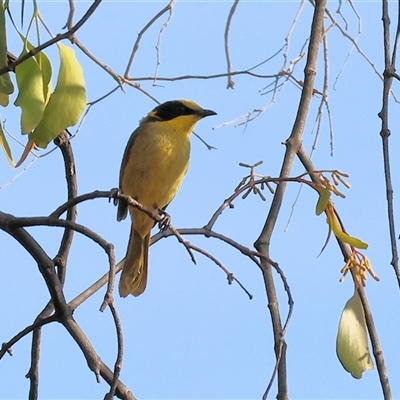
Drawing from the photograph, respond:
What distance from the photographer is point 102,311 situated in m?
1.63

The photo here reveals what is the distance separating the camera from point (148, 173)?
12.8 ft

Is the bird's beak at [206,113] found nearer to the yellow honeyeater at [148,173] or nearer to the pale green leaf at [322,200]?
the yellow honeyeater at [148,173]

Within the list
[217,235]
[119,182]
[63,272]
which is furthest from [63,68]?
[119,182]

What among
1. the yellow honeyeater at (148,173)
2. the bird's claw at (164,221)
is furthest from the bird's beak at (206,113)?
the bird's claw at (164,221)

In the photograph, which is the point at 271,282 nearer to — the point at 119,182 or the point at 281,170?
the point at 281,170

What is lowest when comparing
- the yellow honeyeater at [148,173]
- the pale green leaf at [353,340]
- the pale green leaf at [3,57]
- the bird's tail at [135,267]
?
the pale green leaf at [353,340]

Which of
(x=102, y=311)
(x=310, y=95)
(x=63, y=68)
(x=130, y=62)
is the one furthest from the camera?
(x=130, y=62)

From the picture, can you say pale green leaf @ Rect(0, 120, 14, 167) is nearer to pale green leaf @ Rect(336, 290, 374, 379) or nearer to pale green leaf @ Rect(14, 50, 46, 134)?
pale green leaf @ Rect(14, 50, 46, 134)

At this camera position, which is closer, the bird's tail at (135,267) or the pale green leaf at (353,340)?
the pale green leaf at (353,340)

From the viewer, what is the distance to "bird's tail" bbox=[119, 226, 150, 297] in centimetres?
383

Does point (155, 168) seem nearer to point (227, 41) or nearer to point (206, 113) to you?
point (206, 113)

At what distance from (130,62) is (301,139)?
1.04 meters

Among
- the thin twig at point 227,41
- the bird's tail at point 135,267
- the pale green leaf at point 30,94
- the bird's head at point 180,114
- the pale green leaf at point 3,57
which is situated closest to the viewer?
the pale green leaf at point 30,94

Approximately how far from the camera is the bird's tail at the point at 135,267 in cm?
383
